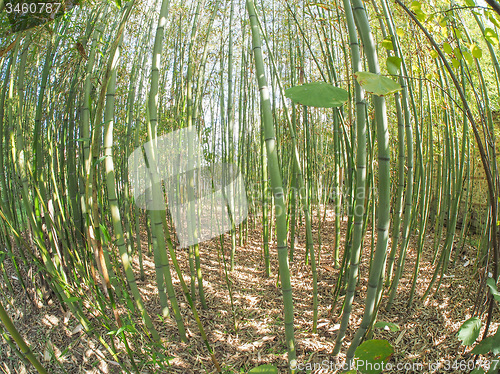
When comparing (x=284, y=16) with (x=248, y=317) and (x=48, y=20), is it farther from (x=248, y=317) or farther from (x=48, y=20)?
(x=248, y=317)

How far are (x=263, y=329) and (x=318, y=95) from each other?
1249 millimetres

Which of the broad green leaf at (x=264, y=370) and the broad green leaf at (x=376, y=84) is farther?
the broad green leaf at (x=264, y=370)

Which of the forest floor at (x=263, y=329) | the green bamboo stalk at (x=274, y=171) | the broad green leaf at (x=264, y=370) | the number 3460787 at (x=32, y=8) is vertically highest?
the number 3460787 at (x=32, y=8)

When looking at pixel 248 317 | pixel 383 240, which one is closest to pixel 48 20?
pixel 383 240

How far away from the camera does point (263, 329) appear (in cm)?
142

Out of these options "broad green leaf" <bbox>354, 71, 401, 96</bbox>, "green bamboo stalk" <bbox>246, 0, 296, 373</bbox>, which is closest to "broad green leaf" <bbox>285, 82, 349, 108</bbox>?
"broad green leaf" <bbox>354, 71, 401, 96</bbox>

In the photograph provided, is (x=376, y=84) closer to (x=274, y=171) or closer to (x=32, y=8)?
(x=274, y=171)

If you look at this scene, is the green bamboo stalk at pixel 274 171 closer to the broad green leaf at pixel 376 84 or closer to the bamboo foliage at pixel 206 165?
the bamboo foliage at pixel 206 165

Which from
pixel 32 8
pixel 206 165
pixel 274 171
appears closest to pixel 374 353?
pixel 274 171

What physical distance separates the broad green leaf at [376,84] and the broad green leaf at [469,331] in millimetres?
518

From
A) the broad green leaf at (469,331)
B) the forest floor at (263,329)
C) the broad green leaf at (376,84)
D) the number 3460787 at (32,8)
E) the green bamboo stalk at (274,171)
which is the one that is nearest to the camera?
the broad green leaf at (376,84)

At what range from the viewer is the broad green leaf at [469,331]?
597mm

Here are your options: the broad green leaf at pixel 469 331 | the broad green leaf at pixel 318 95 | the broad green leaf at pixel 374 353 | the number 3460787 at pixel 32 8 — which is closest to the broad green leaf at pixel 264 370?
the broad green leaf at pixel 374 353

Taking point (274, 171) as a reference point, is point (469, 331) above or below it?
below
